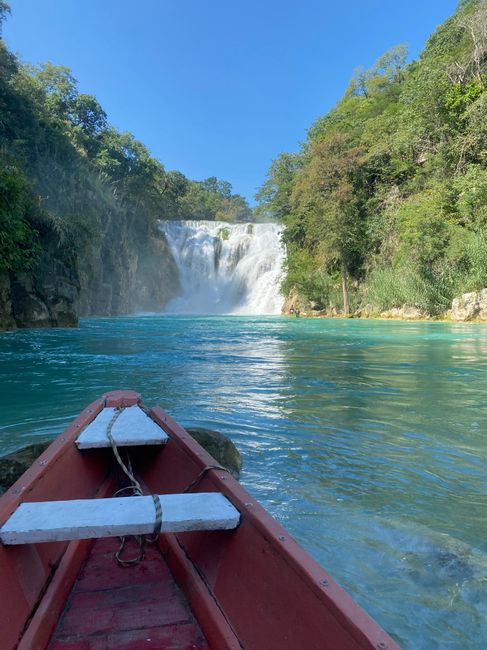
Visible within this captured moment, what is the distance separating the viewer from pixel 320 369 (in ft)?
30.0

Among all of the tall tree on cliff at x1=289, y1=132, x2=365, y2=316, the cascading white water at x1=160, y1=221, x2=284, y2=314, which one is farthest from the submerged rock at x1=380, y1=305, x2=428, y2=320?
the cascading white water at x1=160, y1=221, x2=284, y2=314

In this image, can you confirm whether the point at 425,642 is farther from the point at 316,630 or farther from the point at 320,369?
the point at 320,369

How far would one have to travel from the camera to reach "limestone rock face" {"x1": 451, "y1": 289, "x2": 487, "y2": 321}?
21.9 metres

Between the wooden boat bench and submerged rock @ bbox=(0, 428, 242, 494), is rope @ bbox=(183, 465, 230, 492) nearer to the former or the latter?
the wooden boat bench

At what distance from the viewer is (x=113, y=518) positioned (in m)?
1.74

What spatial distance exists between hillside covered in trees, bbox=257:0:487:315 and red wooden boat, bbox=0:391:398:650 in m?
22.8

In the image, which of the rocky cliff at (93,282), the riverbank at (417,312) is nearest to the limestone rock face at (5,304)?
the rocky cliff at (93,282)

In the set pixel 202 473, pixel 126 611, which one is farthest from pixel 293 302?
pixel 126 611

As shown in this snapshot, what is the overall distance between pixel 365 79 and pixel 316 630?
2280 inches

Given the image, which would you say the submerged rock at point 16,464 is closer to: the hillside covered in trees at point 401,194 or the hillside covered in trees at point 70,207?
the hillside covered in trees at point 70,207

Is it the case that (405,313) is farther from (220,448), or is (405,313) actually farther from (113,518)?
(113,518)

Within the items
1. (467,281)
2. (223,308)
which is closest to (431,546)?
(467,281)

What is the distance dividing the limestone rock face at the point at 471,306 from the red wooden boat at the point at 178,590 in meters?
22.5

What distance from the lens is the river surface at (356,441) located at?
2.32m
